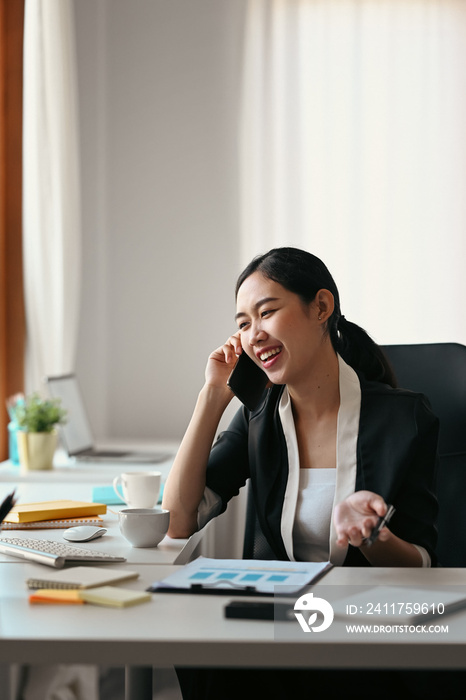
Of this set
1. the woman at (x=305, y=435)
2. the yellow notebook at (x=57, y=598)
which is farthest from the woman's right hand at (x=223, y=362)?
the yellow notebook at (x=57, y=598)

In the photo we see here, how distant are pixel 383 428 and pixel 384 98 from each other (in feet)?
7.10

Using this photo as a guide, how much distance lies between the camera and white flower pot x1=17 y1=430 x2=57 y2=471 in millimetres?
2543

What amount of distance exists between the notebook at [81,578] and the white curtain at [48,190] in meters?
1.96

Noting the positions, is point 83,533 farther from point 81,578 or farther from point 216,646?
point 216,646

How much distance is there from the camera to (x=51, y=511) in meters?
1.61

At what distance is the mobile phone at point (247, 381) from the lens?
1784mm

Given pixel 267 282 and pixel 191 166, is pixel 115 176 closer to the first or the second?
pixel 191 166

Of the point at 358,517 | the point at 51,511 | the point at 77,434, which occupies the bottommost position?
the point at 77,434

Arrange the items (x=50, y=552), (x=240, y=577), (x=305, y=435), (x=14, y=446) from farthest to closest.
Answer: (x=14, y=446)
(x=305, y=435)
(x=50, y=552)
(x=240, y=577)

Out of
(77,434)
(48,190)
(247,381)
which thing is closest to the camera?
(247,381)

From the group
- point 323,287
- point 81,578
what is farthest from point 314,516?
→ point 81,578

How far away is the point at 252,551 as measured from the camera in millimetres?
1722

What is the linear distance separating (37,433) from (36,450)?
0.06 metres

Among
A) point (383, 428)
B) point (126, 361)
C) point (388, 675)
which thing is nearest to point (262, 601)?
point (388, 675)
